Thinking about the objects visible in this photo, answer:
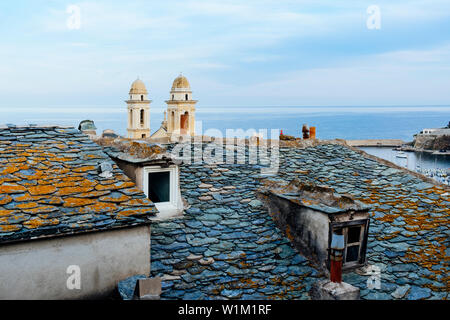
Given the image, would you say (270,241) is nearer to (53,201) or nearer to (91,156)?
(91,156)

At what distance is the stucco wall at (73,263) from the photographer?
21.4 feet

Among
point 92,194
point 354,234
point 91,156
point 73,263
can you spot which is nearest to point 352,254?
point 354,234

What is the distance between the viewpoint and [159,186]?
32.6 feet

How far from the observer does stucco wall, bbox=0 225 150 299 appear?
257 inches

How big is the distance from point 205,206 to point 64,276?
3.80 metres

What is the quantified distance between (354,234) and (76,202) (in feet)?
18.5

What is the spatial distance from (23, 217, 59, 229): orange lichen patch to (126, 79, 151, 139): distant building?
68.4m

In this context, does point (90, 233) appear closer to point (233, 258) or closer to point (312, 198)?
point (233, 258)

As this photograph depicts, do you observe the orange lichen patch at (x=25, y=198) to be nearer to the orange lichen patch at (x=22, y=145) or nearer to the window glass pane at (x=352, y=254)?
the orange lichen patch at (x=22, y=145)

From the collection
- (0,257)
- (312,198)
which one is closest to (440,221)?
(312,198)

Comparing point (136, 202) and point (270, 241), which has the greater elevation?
point (136, 202)
